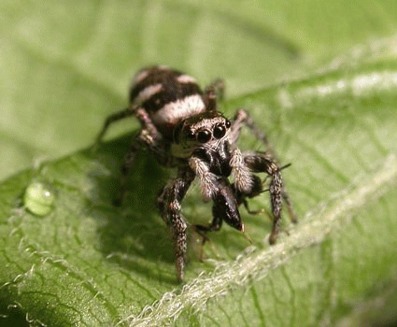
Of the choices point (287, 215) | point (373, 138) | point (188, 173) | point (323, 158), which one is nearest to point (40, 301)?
point (188, 173)

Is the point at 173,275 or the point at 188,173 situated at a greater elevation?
the point at 188,173

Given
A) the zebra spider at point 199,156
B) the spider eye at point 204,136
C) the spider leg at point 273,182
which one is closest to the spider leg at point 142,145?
the zebra spider at point 199,156

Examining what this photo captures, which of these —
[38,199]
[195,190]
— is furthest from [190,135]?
[38,199]

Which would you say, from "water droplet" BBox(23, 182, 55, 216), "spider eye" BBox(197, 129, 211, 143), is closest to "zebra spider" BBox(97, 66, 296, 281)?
"spider eye" BBox(197, 129, 211, 143)

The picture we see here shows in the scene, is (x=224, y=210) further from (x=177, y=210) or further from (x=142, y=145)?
(x=142, y=145)

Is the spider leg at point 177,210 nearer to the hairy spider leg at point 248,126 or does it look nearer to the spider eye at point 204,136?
the spider eye at point 204,136

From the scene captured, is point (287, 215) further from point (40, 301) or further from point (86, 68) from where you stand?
point (86, 68)

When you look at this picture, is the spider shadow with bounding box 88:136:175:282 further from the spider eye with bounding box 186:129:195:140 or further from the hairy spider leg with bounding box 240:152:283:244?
the hairy spider leg with bounding box 240:152:283:244

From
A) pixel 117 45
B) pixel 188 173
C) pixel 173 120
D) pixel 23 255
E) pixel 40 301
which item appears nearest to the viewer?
pixel 40 301
